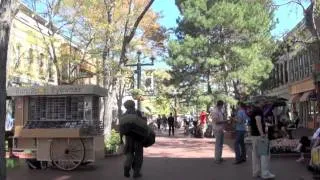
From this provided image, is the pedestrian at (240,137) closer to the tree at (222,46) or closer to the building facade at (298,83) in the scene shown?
the building facade at (298,83)

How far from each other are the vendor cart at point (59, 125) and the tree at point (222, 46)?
2847 cm

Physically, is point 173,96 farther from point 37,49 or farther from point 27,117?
point 27,117

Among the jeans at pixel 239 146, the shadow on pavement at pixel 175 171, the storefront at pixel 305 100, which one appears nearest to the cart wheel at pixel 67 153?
the shadow on pavement at pixel 175 171

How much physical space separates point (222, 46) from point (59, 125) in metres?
30.4

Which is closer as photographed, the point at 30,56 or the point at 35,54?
the point at 30,56

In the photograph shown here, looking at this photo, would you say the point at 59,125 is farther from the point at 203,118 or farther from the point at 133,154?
the point at 203,118

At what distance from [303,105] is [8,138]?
3924 cm

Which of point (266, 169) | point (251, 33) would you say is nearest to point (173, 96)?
point (251, 33)

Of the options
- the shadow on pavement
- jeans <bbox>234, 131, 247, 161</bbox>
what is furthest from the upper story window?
jeans <bbox>234, 131, 247, 161</bbox>

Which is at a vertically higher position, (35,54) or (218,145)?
(35,54)

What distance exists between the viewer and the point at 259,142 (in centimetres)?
1339

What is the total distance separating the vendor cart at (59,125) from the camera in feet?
51.4

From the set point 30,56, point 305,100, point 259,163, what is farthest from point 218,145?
point 305,100

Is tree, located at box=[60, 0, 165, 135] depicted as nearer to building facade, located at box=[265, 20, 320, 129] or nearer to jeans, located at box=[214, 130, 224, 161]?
jeans, located at box=[214, 130, 224, 161]
